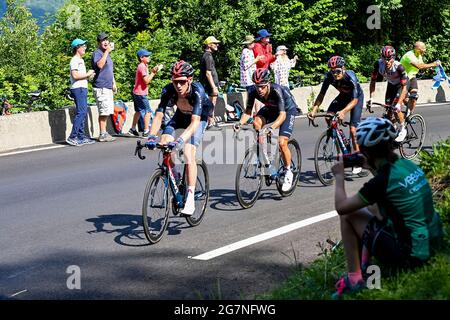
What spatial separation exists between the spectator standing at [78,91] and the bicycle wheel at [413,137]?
20.8 feet

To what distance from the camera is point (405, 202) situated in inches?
215

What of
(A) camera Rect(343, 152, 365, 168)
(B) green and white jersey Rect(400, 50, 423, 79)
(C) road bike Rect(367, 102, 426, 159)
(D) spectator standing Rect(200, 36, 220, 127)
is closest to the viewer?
(A) camera Rect(343, 152, 365, 168)

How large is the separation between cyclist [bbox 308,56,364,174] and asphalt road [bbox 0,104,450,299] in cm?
101

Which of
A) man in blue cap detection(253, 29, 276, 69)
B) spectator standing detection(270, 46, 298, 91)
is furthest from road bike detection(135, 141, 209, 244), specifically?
spectator standing detection(270, 46, 298, 91)

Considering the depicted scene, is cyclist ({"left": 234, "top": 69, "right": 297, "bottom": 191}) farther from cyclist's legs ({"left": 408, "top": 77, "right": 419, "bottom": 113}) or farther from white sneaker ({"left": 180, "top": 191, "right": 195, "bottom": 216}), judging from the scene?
cyclist's legs ({"left": 408, "top": 77, "right": 419, "bottom": 113})

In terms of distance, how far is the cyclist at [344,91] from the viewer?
11.3m

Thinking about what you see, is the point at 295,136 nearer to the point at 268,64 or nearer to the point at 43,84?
the point at 268,64

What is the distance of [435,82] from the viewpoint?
24297mm

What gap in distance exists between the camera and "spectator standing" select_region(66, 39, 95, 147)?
606 inches

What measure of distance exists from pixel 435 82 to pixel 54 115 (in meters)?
13.2

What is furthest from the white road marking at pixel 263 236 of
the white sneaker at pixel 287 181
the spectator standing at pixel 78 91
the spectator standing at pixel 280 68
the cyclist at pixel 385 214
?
the spectator standing at pixel 280 68

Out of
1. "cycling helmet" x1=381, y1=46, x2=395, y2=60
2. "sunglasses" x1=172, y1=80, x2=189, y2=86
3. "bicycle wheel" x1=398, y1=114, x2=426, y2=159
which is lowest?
"bicycle wheel" x1=398, y1=114, x2=426, y2=159

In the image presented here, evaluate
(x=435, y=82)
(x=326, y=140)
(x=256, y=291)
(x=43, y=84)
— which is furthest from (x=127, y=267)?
(x=435, y=82)

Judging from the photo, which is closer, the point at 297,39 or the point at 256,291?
the point at 256,291
